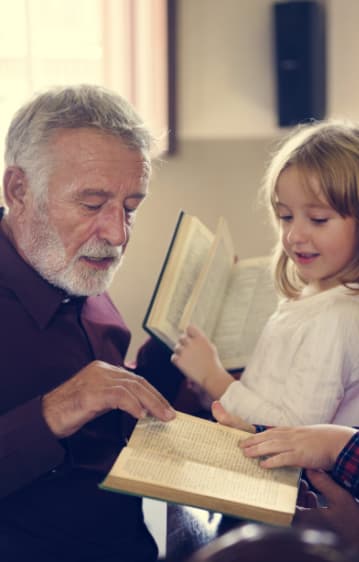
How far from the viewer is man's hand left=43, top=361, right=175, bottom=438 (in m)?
1.28

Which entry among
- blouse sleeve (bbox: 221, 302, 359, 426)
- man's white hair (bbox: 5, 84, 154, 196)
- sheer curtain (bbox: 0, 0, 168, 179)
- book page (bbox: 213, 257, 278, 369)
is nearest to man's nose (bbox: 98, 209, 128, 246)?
man's white hair (bbox: 5, 84, 154, 196)

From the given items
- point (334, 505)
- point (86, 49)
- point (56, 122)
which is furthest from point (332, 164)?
point (86, 49)

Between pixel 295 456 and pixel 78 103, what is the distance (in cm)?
82

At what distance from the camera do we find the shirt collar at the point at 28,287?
61.1 inches

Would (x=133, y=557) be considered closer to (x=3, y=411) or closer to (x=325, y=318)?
(x=3, y=411)

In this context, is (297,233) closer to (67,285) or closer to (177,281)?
(177,281)

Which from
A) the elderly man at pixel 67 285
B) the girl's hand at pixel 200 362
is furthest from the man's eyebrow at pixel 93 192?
the girl's hand at pixel 200 362

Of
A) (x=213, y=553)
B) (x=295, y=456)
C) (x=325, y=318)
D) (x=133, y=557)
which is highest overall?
(x=213, y=553)

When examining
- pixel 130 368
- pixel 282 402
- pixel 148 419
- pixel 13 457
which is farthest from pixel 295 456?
pixel 130 368

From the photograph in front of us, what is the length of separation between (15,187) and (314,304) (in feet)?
2.13

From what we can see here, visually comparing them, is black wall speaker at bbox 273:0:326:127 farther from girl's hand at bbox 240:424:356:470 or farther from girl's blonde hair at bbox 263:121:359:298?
girl's hand at bbox 240:424:356:470

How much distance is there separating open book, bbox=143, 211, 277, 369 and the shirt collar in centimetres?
28

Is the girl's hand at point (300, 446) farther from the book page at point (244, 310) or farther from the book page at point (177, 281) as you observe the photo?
the book page at point (244, 310)

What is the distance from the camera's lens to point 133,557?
1.43 metres
